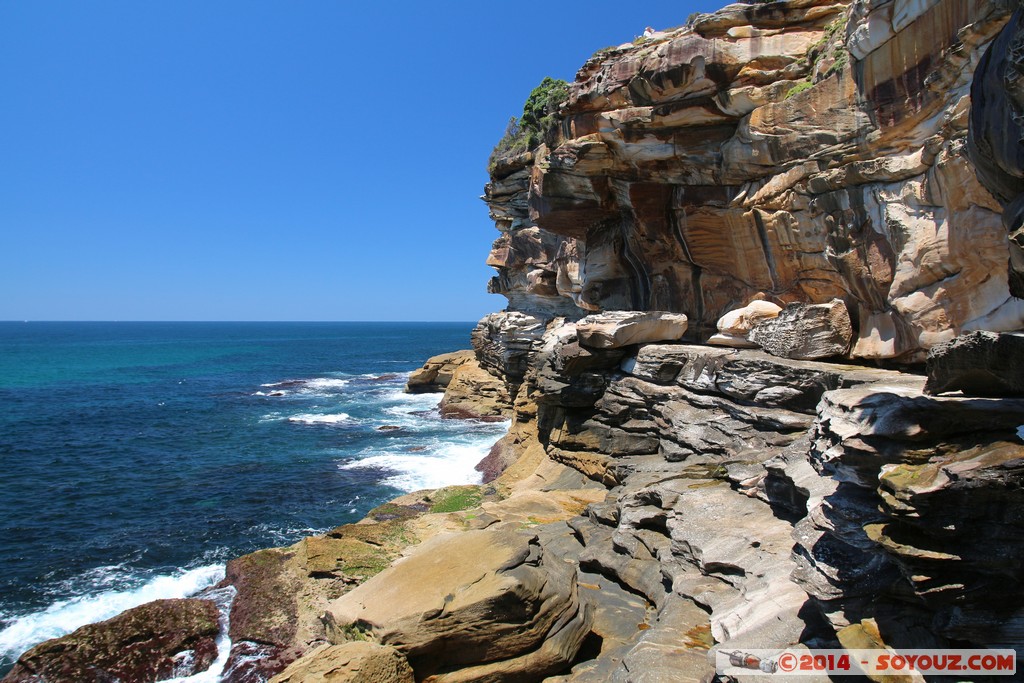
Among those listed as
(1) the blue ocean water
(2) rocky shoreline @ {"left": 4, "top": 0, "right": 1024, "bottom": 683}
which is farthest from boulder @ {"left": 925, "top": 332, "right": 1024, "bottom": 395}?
(1) the blue ocean water

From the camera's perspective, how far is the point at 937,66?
12492 mm

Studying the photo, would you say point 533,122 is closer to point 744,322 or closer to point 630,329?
point 630,329

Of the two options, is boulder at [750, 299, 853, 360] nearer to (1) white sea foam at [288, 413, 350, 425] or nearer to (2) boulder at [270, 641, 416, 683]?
(2) boulder at [270, 641, 416, 683]

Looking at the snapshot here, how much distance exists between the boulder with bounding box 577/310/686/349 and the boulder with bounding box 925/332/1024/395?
1237 cm

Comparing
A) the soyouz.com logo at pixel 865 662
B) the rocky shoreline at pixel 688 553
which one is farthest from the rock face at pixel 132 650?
the soyouz.com logo at pixel 865 662

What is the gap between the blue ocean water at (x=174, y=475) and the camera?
55.6ft

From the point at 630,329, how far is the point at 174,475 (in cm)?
2244

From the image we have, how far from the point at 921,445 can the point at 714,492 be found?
5634 mm

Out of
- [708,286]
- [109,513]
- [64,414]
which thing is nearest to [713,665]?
[708,286]

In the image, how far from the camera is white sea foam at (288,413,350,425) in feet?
129

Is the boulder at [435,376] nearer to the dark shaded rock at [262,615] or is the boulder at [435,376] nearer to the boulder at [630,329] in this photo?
the boulder at [630,329]

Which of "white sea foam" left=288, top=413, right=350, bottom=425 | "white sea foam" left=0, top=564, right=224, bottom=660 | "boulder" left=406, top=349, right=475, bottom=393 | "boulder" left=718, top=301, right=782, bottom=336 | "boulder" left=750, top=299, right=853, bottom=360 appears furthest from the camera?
"boulder" left=406, top=349, right=475, bottom=393

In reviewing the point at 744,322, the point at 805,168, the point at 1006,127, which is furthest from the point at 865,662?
the point at 805,168

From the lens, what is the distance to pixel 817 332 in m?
16.2
